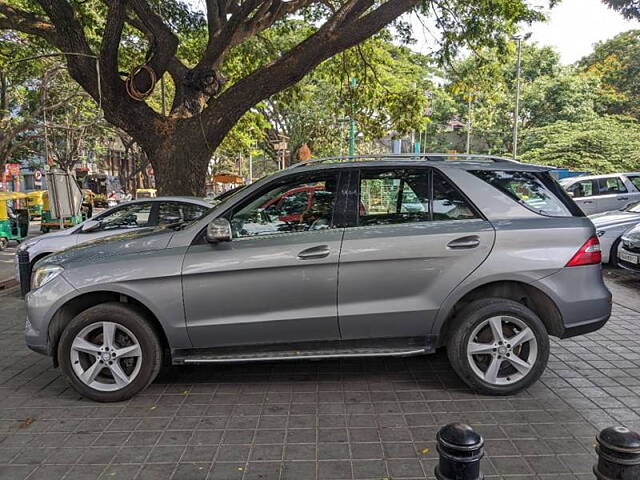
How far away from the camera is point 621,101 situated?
3297 cm

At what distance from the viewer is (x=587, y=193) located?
552 inches

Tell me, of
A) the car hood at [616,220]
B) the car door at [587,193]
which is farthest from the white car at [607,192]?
the car hood at [616,220]

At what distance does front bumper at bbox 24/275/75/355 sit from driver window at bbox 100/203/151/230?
4.12 meters

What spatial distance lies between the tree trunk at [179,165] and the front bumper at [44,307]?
5.37 m

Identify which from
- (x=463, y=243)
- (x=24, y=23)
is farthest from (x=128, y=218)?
(x=463, y=243)

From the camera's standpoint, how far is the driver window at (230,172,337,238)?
13.2ft

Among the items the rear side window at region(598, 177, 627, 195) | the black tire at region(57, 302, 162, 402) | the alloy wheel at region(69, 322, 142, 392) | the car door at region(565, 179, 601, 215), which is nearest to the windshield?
the car door at region(565, 179, 601, 215)

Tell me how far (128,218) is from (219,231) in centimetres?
498

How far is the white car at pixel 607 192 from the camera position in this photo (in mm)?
13617

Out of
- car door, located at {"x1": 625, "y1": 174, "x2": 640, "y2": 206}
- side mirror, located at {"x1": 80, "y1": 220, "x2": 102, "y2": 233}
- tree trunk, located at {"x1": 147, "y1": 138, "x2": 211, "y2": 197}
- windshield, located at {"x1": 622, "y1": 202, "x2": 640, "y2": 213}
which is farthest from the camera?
car door, located at {"x1": 625, "y1": 174, "x2": 640, "y2": 206}

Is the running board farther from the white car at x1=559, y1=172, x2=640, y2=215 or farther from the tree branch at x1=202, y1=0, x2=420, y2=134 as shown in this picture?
the white car at x1=559, y1=172, x2=640, y2=215

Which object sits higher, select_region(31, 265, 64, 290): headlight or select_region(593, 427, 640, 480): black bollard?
select_region(31, 265, 64, 290): headlight

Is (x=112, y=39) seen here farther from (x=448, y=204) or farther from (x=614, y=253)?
(x=614, y=253)

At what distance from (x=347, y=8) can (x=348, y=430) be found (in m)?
7.77
